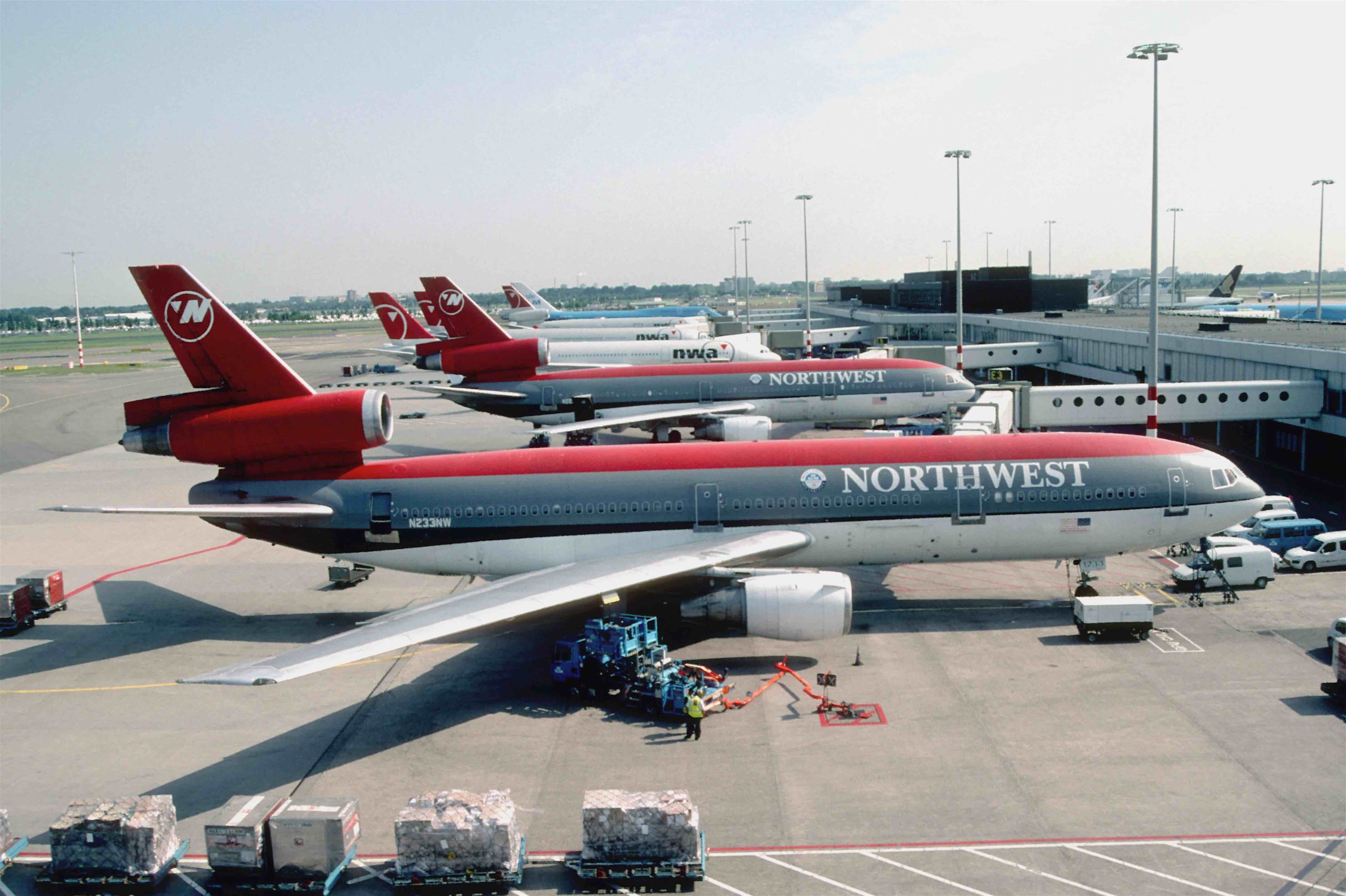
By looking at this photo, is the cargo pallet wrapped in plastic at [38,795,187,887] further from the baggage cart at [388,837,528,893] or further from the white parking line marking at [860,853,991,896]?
the white parking line marking at [860,853,991,896]

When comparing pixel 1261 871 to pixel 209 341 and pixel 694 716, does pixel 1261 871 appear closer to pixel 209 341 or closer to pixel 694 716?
pixel 694 716

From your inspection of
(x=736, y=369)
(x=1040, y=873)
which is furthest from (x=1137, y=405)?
(x=1040, y=873)

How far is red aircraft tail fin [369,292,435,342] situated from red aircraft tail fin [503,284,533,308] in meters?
66.3

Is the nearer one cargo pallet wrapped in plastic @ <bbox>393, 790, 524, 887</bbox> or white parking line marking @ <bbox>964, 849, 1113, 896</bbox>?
white parking line marking @ <bbox>964, 849, 1113, 896</bbox>

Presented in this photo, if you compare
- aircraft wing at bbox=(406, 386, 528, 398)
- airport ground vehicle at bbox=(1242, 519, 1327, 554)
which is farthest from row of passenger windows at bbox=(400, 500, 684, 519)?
aircraft wing at bbox=(406, 386, 528, 398)

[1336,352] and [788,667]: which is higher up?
[1336,352]

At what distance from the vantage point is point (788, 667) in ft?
91.8

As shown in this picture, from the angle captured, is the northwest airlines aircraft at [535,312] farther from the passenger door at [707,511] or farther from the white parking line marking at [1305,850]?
the white parking line marking at [1305,850]

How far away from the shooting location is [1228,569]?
3353 cm

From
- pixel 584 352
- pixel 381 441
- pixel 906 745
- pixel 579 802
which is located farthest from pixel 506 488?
pixel 584 352

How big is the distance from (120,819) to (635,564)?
561 inches

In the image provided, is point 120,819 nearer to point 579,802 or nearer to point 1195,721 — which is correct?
point 579,802

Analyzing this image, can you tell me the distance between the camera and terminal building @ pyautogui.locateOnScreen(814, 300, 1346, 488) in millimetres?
51938

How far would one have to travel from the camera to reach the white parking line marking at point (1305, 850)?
17.8m
